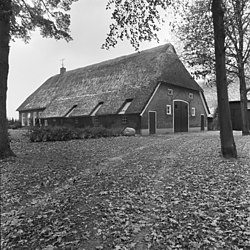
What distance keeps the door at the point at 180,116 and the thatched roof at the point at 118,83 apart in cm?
217

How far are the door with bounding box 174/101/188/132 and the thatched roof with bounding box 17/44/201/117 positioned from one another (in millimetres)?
2170

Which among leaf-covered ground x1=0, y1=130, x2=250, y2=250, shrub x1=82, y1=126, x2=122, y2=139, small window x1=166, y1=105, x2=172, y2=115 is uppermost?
small window x1=166, y1=105, x2=172, y2=115

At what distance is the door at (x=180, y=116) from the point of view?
2911cm

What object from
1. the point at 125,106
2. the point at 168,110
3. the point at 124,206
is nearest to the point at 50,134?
the point at 125,106

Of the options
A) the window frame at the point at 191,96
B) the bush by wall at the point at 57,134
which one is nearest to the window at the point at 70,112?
the bush by wall at the point at 57,134

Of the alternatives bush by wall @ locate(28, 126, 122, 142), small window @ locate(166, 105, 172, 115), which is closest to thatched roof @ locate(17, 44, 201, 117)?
small window @ locate(166, 105, 172, 115)

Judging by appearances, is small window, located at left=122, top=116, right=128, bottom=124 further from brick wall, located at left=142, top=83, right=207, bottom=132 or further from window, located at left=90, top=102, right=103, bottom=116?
window, located at left=90, top=102, right=103, bottom=116

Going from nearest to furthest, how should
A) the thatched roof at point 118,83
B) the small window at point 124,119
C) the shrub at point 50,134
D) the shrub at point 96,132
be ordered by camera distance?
the shrub at point 50,134 < the shrub at point 96,132 < the small window at point 124,119 < the thatched roof at point 118,83

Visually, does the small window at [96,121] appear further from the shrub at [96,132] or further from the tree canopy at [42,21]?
the tree canopy at [42,21]

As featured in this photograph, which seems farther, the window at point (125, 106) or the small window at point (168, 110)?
the small window at point (168, 110)

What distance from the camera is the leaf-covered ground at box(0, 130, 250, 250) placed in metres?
4.00

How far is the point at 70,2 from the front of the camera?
1191 cm

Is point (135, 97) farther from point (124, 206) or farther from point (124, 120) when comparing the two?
point (124, 206)

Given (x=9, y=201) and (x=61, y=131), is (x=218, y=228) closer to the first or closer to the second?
(x=9, y=201)
